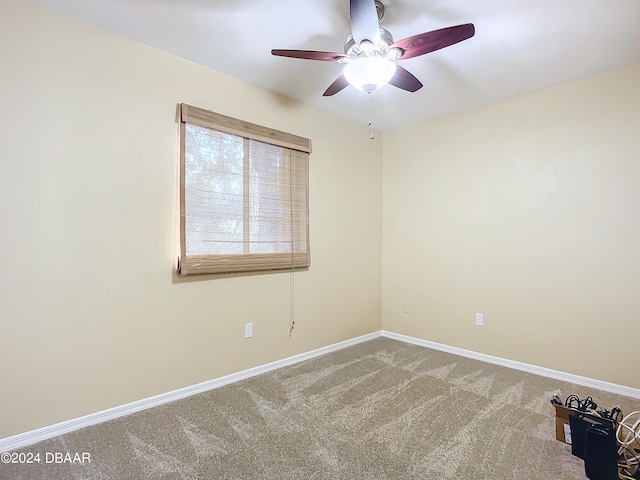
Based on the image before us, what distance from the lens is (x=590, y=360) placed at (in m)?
2.58

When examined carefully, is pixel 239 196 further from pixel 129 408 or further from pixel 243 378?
pixel 129 408

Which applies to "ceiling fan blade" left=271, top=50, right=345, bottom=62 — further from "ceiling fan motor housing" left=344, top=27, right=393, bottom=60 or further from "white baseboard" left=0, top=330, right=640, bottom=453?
"white baseboard" left=0, top=330, right=640, bottom=453

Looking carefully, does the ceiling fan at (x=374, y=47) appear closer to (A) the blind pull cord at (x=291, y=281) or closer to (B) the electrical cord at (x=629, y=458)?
(A) the blind pull cord at (x=291, y=281)

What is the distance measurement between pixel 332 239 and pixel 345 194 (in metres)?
0.51

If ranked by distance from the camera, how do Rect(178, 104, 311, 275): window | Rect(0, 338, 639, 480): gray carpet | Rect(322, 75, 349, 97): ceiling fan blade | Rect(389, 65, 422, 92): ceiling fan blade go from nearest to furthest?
1. Rect(0, 338, 639, 480): gray carpet
2. Rect(389, 65, 422, 92): ceiling fan blade
3. Rect(322, 75, 349, 97): ceiling fan blade
4. Rect(178, 104, 311, 275): window

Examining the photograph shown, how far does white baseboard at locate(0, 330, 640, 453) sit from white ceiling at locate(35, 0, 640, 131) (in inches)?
92.0

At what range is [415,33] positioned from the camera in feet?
6.84

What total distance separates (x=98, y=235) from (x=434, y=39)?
2.18m

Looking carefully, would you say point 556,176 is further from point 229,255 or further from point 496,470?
point 229,255

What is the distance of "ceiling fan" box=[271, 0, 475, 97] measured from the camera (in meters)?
1.58

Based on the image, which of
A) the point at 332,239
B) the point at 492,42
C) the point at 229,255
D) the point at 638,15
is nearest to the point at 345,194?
the point at 332,239

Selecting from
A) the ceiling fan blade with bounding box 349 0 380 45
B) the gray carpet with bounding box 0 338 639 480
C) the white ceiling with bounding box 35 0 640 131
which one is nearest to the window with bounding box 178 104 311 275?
the white ceiling with bounding box 35 0 640 131

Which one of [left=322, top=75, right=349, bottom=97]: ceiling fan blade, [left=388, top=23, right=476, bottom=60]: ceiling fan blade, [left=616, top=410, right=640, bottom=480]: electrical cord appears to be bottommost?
[left=616, top=410, right=640, bottom=480]: electrical cord

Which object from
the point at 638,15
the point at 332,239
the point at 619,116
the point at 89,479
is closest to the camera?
the point at 89,479
